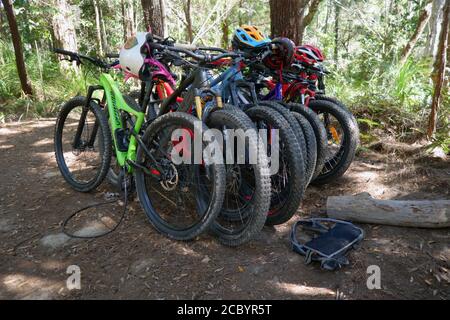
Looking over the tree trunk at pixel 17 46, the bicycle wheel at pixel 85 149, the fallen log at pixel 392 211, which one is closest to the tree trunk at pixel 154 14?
the bicycle wheel at pixel 85 149

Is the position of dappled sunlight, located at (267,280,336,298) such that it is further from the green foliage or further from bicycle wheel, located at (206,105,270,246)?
the green foliage

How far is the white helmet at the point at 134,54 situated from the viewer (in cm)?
302

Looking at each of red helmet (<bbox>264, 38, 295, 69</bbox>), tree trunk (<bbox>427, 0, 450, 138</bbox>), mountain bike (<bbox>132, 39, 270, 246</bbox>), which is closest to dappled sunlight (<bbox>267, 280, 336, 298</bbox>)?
mountain bike (<bbox>132, 39, 270, 246</bbox>)

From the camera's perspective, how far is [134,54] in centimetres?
303

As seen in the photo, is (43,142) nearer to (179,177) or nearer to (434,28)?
(179,177)

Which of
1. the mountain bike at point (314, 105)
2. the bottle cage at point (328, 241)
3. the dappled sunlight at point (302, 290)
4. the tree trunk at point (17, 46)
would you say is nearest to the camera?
the dappled sunlight at point (302, 290)

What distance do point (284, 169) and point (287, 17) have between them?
2614 mm

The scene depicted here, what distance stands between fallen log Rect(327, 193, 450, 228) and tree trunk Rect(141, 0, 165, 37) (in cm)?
416

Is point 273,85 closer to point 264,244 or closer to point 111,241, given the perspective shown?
point 264,244

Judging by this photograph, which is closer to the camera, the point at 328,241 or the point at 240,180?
the point at 328,241

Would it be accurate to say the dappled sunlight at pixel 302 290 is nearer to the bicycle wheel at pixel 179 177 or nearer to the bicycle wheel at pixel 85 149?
the bicycle wheel at pixel 179 177

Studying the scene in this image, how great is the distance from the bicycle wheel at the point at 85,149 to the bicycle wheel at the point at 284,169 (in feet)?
4.82

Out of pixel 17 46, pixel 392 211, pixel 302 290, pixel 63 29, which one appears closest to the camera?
pixel 302 290

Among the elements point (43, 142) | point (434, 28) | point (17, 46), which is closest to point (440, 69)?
point (434, 28)
